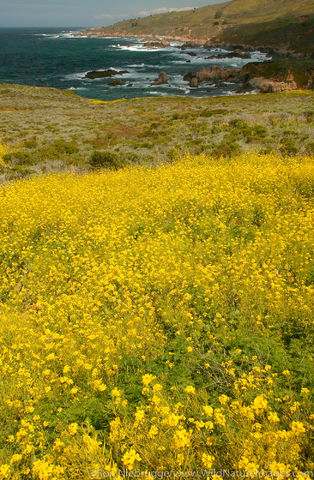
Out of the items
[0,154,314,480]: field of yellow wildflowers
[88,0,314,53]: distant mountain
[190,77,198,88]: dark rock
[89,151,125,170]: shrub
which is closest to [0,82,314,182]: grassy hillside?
[89,151,125,170]: shrub

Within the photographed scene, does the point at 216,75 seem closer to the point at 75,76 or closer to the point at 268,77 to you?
the point at 268,77

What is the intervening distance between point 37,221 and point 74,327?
4.86m

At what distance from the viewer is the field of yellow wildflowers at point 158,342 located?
2840 mm

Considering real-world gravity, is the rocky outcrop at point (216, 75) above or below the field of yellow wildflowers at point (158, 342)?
above

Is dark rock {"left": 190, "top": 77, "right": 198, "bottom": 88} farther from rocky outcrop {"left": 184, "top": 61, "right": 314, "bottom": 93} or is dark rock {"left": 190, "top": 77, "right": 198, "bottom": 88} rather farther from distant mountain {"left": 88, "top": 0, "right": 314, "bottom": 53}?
distant mountain {"left": 88, "top": 0, "right": 314, "bottom": 53}

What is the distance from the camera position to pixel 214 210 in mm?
8984

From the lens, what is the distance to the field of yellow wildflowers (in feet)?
9.32

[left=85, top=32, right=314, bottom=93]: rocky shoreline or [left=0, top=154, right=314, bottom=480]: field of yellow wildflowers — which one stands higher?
[left=85, top=32, right=314, bottom=93]: rocky shoreline

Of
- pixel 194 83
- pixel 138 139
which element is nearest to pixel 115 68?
pixel 194 83

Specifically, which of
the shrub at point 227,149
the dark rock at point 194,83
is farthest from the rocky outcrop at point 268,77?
the shrub at point 227,149

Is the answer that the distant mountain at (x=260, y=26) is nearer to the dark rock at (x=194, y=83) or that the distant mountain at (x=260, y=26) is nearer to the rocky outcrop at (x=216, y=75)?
the rocky outcrop at (x=216, y=75)

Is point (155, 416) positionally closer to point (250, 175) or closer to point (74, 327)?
point (74, 327)

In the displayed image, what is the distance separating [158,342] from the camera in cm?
443

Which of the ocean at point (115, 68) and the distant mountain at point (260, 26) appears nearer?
the ocean at point (115, 68)
